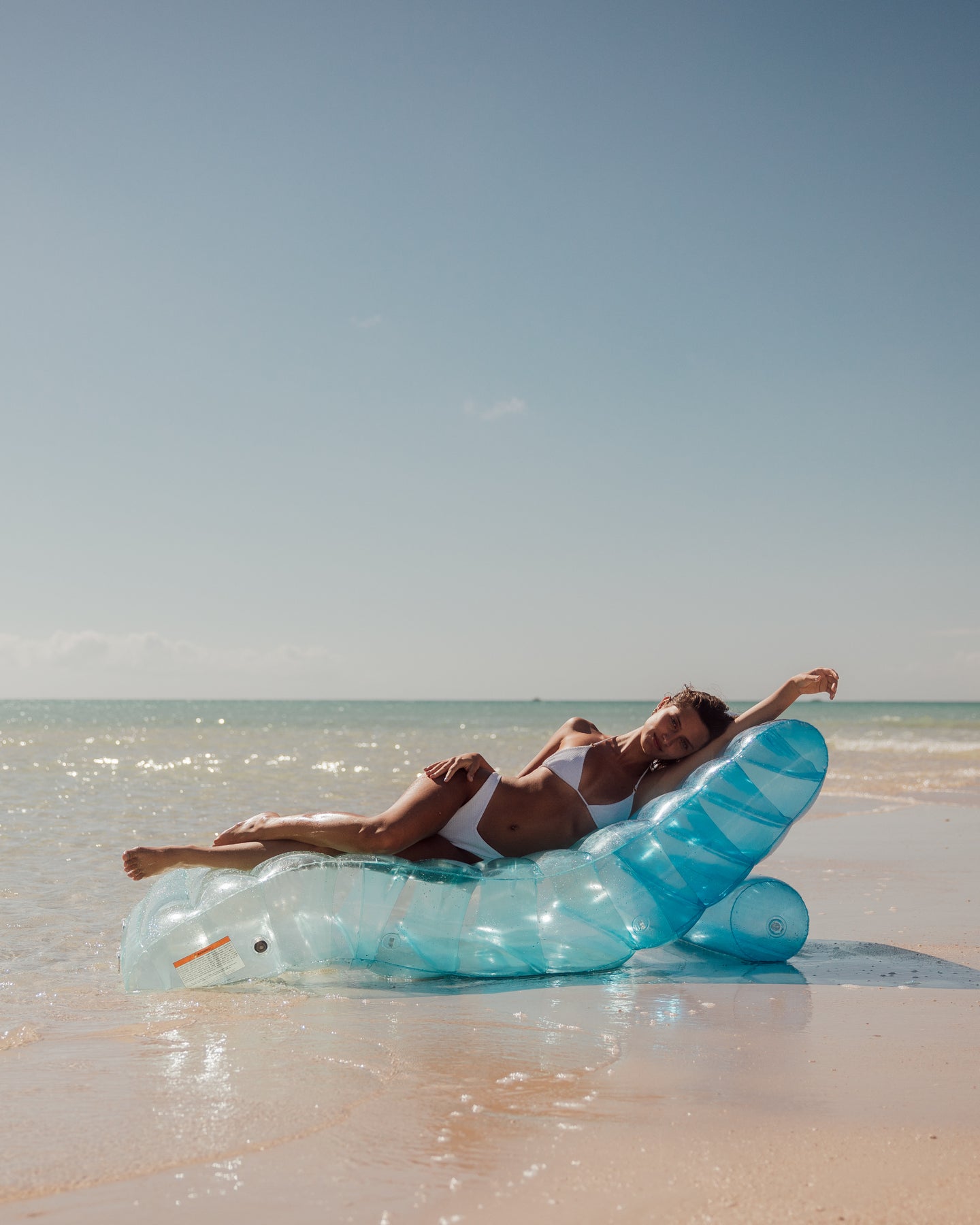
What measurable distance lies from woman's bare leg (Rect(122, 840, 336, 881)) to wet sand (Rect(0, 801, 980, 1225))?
681 millimetres

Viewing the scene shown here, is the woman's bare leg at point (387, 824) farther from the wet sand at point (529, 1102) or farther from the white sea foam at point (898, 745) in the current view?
the white sea foam at point (898, 745)

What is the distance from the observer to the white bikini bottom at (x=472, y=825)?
457cm

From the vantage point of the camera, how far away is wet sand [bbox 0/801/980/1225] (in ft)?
6.68

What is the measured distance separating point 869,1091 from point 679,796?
5.60 ft

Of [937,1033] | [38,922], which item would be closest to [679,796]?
[937,1033]

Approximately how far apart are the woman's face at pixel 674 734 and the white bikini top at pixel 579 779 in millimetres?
292

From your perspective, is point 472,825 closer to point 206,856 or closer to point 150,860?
point 206,856

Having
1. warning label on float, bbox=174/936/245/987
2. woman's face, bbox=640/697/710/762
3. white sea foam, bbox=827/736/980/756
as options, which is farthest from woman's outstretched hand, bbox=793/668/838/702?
white sea foam, bbox=827/736/980/756

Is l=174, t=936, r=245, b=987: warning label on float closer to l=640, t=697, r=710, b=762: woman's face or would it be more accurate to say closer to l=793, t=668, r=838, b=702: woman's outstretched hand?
l=640, t=697, r=710, b=762: woman's face

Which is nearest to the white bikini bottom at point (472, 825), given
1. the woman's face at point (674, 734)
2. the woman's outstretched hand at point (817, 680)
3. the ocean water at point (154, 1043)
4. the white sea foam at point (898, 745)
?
the woman's face at point (674, 734)

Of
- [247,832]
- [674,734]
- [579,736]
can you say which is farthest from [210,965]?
[674,734]

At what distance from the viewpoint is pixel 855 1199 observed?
2.04 m

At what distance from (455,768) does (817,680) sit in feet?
5.56

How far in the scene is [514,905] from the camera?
4125mm
